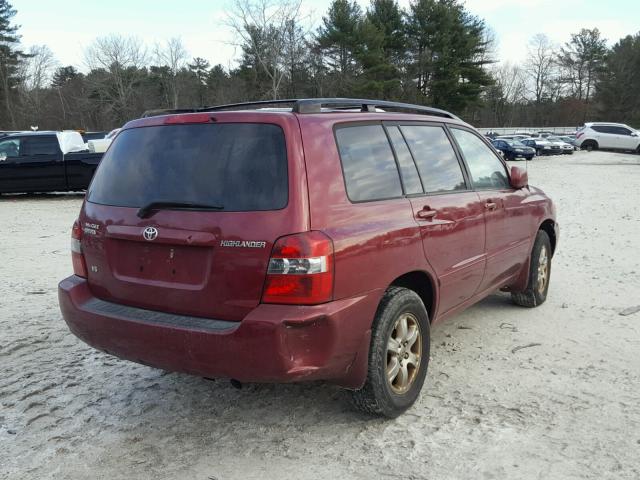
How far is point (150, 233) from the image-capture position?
9.40 feet

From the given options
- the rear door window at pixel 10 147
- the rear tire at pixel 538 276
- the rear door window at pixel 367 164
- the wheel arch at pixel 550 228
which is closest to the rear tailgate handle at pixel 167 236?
the rear door window at pixel 367 164

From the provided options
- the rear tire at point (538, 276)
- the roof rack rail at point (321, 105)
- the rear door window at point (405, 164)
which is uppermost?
the roof rack rail at point (321, 105)

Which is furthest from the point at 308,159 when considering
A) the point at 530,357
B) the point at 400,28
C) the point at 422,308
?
the point at 400,28

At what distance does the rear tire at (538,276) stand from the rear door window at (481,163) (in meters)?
0.82

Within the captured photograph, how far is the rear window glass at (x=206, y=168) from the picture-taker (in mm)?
2720

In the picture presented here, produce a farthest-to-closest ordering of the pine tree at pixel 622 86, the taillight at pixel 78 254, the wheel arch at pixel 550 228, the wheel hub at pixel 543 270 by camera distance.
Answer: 1. the pine tree at pixel 622 86
2. the wheel arch at pixel 550 228
3. the wheel hub at pixel 543 270
4. the taillight at pixel 78 254

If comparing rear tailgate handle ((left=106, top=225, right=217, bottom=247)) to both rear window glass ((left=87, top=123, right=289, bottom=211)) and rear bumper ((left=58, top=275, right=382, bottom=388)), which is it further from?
rear bumper ((left=58, top=275, right=382, bottom=388))

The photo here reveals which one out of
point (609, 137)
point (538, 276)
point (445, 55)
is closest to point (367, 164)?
point (538, 276)

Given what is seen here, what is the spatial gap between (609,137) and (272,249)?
4052cm

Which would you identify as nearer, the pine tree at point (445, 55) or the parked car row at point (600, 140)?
the parked car row at point (600, 140)

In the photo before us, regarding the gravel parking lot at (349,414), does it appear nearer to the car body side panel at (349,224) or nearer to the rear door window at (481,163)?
the car body side panel at (349,224)

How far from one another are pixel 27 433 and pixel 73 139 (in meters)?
13.9

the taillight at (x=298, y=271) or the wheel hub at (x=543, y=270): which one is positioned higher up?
the taillight at (x=298, y=271)

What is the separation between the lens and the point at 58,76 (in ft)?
221
